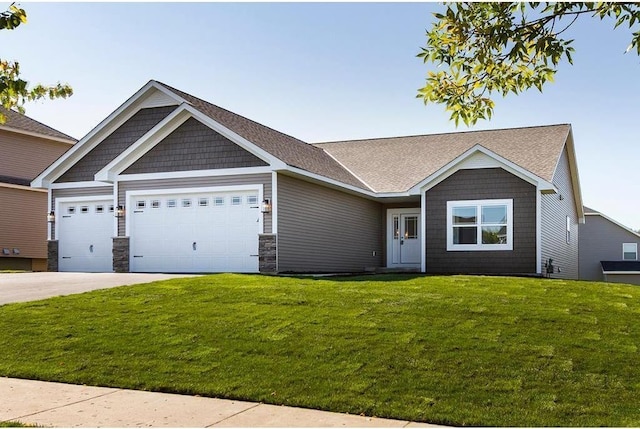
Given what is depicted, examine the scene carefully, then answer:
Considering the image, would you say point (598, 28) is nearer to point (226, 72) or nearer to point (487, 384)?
point (487, 384)

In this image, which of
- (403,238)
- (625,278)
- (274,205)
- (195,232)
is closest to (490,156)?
(403,238)

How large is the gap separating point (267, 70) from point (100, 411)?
42.0 feet

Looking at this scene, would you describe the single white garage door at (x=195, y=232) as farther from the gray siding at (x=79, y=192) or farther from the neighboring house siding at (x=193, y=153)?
the gray siding at (x=79, y=192)

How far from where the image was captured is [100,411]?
7.19 metres

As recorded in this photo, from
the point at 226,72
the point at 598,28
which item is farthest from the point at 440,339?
the point at 226,72

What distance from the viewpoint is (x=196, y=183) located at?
2020cm

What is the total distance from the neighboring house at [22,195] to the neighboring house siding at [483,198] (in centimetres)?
1704

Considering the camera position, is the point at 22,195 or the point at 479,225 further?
the point at 22,195

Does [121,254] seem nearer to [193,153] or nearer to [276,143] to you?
[193,153]

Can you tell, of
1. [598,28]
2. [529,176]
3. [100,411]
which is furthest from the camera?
[529,176]

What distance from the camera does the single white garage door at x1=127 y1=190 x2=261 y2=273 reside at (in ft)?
64.1

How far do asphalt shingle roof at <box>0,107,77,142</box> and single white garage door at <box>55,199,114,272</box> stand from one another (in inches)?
345

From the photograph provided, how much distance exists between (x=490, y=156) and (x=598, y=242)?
18.6 m

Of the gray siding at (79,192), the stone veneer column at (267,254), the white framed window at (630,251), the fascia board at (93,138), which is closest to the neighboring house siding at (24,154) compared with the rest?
the fascia board at (93,138)
